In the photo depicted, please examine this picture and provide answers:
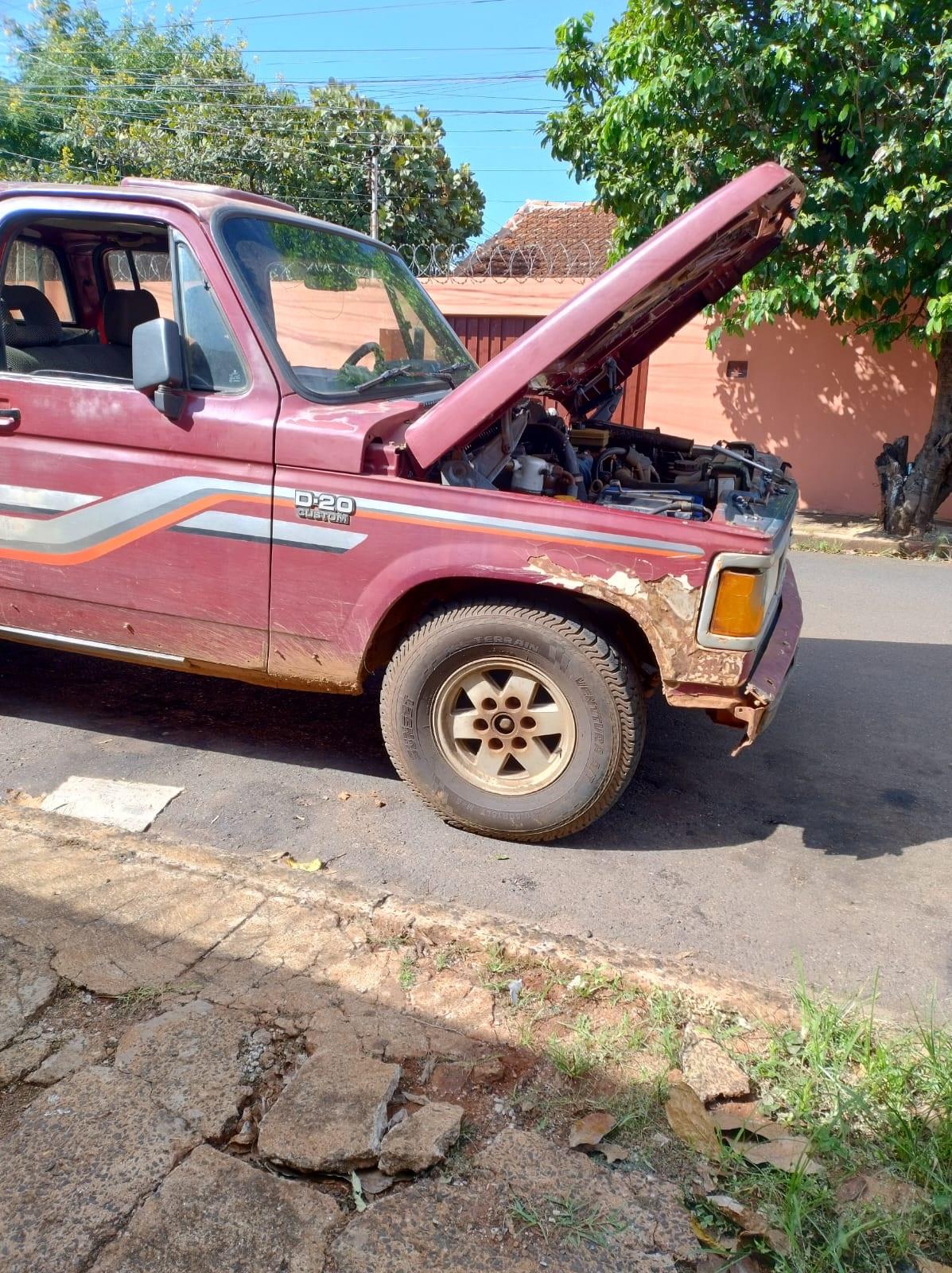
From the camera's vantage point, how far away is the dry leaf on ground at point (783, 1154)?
79.5 inches

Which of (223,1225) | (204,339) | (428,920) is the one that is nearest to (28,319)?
(204,339)

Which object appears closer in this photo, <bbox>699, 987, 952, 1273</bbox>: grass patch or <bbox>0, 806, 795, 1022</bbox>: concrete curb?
<bbox>699, 987, 952, 1273</bbox>: grass patch

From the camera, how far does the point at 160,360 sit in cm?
331

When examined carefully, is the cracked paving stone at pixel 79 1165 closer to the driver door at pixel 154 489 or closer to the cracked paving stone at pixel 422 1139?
the cracked paving stone at pixel 422 1139

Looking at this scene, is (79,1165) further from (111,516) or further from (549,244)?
(549,244)

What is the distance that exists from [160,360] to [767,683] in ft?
7.79

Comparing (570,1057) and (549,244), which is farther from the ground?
(549,244)

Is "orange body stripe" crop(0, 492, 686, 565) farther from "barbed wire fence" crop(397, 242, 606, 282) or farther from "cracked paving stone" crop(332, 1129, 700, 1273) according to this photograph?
"barbed wire fence" crop(397, 242, 606, 282)

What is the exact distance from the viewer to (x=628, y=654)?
3385 mm

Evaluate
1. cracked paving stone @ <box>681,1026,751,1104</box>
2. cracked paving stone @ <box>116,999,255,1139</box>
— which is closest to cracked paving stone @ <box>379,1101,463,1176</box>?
cracked paving stone @ <box>116,999,255,1139</box>

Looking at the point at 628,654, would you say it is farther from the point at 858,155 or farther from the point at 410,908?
the point at 858,155

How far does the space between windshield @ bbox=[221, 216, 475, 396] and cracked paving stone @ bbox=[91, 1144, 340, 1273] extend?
2.52m

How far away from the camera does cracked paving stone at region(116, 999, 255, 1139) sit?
2139mm

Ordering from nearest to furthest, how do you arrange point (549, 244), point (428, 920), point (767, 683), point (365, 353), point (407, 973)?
1. point (407, 973)
2. point (428, 920)
3. point (767, 683)
4. point (365, 353)
5. point (549, 244)
